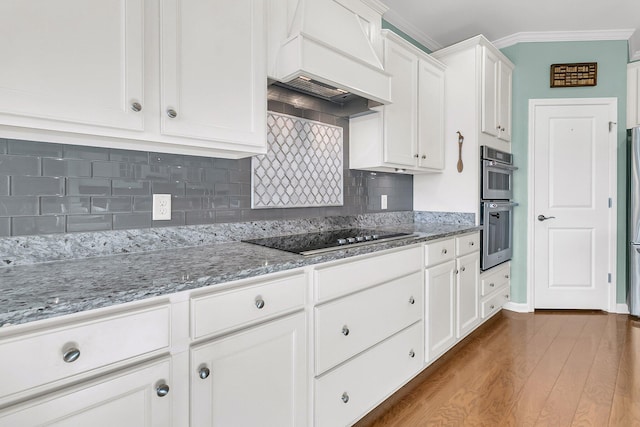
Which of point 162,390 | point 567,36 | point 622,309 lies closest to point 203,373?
point 162,390

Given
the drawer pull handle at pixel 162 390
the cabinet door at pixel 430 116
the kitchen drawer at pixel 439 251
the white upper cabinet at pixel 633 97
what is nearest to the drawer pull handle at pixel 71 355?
the drawer pull handle at pixel 162 390

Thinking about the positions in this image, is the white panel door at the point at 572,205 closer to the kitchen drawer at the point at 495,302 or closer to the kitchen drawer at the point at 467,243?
the kitchen drawer at the point at 495,302

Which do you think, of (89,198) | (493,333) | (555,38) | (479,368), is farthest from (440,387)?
(555,38)

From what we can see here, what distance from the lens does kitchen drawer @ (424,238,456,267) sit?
2.09 meters

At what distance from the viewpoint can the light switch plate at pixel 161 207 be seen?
4.98ft

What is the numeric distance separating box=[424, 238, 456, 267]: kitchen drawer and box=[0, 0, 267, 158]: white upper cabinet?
121 cm

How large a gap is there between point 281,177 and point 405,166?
3.31 ft

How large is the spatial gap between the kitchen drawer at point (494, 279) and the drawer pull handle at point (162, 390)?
2548 mm

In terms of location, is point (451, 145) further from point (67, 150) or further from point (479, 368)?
point (67, 150)

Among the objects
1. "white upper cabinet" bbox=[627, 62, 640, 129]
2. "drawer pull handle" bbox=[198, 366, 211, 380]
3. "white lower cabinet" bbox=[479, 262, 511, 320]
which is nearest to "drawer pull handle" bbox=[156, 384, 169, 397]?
"drawer pull handle" bbox=[198, 366, 211, 380]

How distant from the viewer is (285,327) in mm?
1283

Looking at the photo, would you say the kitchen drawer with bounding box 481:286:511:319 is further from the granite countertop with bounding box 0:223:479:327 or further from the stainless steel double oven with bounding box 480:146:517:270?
the granite countertop with bounding box 0:223:479:327

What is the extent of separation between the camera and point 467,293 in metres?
2.55

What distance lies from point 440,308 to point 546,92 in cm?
262
